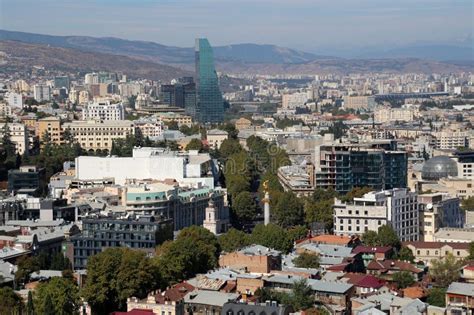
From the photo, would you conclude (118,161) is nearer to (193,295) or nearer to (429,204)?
(429,204)

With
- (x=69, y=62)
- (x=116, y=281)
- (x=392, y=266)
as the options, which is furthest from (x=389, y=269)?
(x=69, y=62)

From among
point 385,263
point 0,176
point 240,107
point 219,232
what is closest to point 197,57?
point 240,107

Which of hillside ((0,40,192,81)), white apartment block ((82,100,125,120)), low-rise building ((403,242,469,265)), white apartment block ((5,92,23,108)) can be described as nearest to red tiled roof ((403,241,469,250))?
low-rise building ((403,242,469,265))

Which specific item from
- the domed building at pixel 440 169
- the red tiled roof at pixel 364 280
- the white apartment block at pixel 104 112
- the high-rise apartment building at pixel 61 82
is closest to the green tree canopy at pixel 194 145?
the domed building at pixel 440 169

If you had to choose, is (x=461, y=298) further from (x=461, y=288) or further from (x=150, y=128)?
(x=150, y=128)

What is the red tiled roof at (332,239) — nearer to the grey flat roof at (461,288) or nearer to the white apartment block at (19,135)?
the grey flat roof at (461,288)

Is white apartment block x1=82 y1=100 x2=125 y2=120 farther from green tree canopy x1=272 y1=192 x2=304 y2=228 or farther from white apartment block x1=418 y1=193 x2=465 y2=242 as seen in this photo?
white apartment block x1=418 y1=193 x2=465 y2=242
